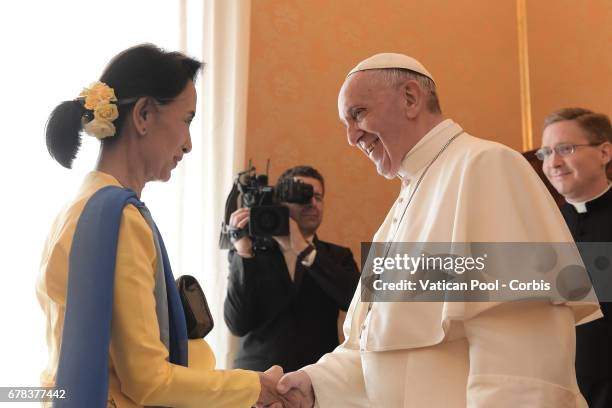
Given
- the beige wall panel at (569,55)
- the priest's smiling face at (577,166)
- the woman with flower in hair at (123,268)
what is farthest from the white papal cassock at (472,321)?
the beige wall panel at (569,55)

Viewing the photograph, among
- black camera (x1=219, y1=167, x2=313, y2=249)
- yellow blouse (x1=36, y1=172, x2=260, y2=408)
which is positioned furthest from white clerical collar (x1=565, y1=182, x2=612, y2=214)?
yellow blouse (x1=36, y1=172, x2=260, y2=408)

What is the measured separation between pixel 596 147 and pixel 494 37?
198 centimetres

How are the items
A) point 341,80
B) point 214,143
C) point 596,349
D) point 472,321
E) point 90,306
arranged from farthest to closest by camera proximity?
point 341,80 < point 214,143 < point 596,349 < point 472,321 < point 90,306

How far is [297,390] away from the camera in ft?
7.46

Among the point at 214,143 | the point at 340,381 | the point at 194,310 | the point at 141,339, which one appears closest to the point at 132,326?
the point at 141,339

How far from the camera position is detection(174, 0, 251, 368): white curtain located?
363 cm

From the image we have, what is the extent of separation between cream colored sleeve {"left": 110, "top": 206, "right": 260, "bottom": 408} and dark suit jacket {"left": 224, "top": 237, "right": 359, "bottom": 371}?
4.82ft

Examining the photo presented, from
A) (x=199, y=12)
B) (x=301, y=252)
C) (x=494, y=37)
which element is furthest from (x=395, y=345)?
(x=494, y=37)

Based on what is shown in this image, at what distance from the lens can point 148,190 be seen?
3596mm

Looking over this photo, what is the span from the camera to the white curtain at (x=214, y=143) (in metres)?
3.63

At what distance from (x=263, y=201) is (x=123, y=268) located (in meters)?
1.55

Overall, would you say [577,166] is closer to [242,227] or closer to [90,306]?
[242,227]

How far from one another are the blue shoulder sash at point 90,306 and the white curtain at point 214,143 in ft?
6.35

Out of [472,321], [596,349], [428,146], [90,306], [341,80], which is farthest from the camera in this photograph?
[341,80]
